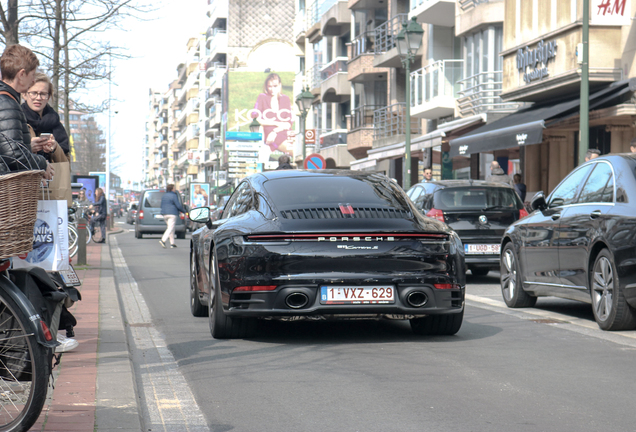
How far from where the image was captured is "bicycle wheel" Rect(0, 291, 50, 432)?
4277mm

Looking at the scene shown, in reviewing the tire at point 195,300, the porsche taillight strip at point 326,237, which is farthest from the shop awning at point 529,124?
the porsche taillight strip at point 326,237

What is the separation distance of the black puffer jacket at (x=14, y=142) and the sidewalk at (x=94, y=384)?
4.15ft

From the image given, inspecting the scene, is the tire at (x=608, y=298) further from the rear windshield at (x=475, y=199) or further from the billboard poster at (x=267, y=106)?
the billboard poster at (x=267, y=106)

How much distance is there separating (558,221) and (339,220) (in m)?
3.03

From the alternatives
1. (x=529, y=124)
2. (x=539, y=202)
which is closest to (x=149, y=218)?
(x=529, y=124)

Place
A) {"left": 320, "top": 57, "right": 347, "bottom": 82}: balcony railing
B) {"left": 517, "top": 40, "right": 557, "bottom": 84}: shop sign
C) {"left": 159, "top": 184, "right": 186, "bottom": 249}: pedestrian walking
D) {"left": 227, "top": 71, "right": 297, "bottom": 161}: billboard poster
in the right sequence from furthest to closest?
{"left": 227, "top": 71, "right": 297, "bottom": 161}: billboard poster, {"left": 320, "top": 57, "right": 347, "bottom": 82}: balcony railing, {"left": 159, "top": 184, "right": 186, "bottom": 249}: pedestrian walking, {"left": 517, "top": 40, "right": 557, "bottom": 84}: shop sign

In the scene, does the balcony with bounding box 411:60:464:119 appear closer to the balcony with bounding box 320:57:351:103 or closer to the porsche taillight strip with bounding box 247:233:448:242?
the balcony with bounding box 320:57:351:103

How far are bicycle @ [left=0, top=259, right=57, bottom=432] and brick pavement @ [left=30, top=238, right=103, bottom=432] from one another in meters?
0.31

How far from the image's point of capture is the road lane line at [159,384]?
511 cm

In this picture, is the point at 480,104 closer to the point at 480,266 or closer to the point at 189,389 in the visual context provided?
the point at 480,266

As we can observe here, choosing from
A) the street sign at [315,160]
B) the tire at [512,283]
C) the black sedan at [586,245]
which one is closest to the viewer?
the black sedan at [586,245]

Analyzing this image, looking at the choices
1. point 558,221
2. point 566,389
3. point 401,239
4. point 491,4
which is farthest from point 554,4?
point 566,389

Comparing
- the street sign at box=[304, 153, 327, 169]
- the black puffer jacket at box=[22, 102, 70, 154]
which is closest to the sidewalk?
the black puffer jacket at box=[22, 102, 70, 154]

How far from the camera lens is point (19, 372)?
444 centimetres
